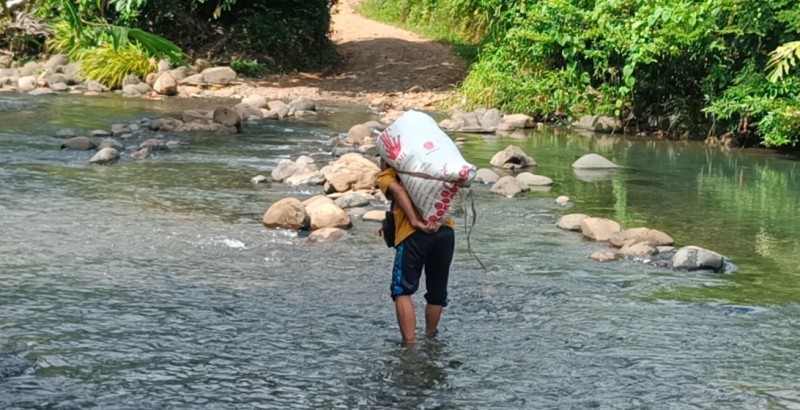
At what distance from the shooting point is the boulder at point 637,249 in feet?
25.1

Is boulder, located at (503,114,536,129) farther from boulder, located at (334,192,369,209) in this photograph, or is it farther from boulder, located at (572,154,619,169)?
boulder, located at (334,192,369,209)

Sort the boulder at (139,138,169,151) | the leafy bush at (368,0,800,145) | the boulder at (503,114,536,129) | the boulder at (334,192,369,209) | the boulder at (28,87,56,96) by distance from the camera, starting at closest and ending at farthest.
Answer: the boulder at (334,192,369,209) < the boulder at (139,138,169,151) < the leafy bush at (368,0,800,145) < the boulder at (503,114,536,129) < the boulder at (28,87,56,96)

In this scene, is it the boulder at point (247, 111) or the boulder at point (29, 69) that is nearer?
the boulder at point (247, 111)

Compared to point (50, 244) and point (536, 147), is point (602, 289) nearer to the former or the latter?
point (50, 244)

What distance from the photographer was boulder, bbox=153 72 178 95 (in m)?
19.9

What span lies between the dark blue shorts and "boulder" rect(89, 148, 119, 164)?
22.8 ft

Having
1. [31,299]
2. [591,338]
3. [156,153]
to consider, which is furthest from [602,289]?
[156,153]

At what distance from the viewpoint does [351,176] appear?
10.1m

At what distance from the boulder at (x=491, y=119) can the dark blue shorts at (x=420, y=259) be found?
10831 mm

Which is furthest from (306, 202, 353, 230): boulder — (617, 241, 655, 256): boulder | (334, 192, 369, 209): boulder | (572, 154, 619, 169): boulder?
(572, 154, 619, 169): boulder

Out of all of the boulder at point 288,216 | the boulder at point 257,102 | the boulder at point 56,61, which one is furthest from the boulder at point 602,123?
the boulder at point 56,61

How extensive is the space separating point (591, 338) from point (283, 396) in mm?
1844

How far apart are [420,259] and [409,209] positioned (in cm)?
27

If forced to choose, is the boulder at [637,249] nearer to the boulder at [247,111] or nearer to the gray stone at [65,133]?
the gray stone at [65,133]
